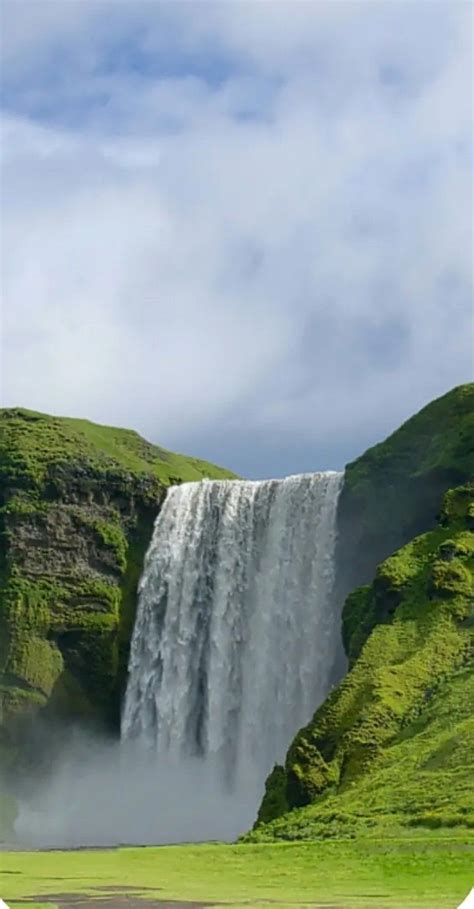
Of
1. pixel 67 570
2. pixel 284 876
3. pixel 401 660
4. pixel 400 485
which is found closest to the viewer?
pixel 284 876

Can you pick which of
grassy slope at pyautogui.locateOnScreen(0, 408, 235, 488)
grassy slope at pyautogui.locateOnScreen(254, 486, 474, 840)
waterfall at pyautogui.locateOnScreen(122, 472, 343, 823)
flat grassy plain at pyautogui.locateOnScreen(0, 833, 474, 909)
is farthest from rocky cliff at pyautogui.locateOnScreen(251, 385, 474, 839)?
grassy slope at pyautogui.locateOnScreen(0, 408, 235, 488)

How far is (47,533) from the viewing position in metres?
137

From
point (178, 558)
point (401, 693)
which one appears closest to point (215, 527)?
point (178, 558)

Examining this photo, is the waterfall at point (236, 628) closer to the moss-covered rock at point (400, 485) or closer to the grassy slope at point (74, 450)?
the moss-covered rock at point (400, 485)

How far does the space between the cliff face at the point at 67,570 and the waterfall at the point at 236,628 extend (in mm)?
3432

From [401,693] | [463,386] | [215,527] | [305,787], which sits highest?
[463,386]

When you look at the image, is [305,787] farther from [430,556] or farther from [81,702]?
[81,702]

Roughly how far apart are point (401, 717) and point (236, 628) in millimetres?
38881

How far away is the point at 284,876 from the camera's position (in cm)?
5225

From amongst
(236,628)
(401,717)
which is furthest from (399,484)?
(401,717)

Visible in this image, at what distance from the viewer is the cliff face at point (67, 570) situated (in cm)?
13138

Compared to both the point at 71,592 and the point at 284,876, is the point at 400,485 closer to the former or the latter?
the point at 71,592

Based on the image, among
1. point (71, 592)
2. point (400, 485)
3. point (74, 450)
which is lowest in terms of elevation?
point (71, 592)

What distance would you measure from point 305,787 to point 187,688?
134 feet
